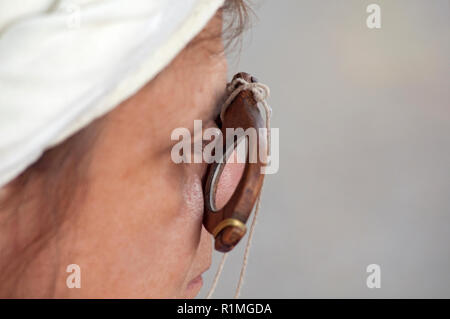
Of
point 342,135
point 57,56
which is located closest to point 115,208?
point 57,56

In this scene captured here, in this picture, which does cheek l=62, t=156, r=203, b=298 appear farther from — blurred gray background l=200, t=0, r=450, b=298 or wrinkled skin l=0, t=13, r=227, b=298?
blurred gray background l=200, t=0, r=450, b=298

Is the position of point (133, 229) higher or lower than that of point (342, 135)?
lower

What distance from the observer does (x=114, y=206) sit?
0.44m

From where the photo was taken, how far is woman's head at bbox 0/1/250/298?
1.44 ft

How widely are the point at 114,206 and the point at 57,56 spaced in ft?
0.41

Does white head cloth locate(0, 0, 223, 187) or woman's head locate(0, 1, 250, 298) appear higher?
white head cloth locate(0, 0, 223, 187)

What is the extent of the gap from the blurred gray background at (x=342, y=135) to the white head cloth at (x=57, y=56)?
2.15 feet

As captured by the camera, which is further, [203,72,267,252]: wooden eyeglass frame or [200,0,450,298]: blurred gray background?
[200,0,450,298]: blurred gray background

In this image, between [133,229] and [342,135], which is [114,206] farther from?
[342,135]

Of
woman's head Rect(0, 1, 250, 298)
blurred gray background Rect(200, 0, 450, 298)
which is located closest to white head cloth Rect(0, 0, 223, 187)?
woman's head Rect(0, 1, 250, 298)

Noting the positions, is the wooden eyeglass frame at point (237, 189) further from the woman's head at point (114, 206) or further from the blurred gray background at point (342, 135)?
the blurred gray background at point (342, 135)

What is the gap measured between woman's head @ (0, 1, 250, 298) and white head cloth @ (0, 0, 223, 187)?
0.07m
